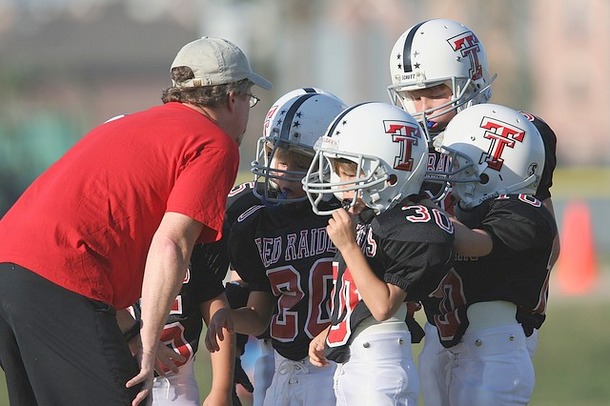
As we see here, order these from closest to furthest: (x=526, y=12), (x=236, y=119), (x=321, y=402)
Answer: (x=236, y=119) < (x=321, y=402) < (x=526, y=12)

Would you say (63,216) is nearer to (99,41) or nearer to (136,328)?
(136,328)

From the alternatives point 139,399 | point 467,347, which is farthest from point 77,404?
point 467,347

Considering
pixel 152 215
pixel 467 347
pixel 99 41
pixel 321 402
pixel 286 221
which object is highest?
pixel 152 215

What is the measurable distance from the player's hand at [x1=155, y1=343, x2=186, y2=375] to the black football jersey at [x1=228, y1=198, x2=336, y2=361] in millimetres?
442

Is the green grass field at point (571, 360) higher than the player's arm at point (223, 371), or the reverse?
the player's arm at point (223, 371)

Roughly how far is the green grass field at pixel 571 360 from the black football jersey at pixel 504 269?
168 inches

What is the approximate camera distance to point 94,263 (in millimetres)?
4164

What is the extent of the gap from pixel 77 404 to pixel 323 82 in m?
45.0

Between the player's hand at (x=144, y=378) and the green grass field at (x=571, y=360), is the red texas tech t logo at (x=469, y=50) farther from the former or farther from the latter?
the green grass field at (x=571, y=360)

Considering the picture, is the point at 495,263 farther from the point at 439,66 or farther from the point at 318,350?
the point at 439,66

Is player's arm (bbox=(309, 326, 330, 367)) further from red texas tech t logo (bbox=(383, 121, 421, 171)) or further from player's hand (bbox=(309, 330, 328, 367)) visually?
red texas tech t logo (bbox=(383, 121, 421, 171))

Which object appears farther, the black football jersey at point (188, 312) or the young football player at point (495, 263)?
the black football jersey at point (188, 312)

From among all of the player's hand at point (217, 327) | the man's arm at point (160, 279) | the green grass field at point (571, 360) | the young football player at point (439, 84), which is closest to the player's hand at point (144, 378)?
the man's arm at point (160, 279)

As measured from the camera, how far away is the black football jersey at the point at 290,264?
4902 mm
